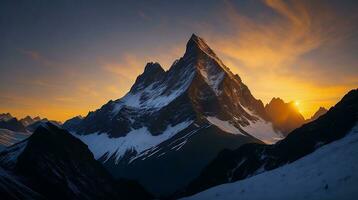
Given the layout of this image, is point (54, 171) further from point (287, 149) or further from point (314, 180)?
point (314, 180)

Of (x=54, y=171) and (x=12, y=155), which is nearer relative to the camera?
(x=54, y=171)

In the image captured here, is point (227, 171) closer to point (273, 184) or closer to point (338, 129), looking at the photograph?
point (338, 129)

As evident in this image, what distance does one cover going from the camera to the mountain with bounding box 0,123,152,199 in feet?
345

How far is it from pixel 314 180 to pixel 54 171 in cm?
8814

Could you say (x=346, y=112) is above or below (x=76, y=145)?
below

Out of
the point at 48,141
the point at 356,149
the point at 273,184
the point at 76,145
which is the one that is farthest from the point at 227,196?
the point at 76,145

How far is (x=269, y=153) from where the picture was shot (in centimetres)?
12062

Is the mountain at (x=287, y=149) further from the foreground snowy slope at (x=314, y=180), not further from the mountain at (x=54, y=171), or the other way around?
the mountain at (x=54, y=171)

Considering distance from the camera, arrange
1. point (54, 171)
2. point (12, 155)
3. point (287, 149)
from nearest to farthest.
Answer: point (287, 149) < point (54, 171) < point (12, 155)

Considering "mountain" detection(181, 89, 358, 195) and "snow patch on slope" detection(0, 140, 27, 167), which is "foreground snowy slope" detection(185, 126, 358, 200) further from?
"snow patch on slope" detection(0, 140, 27, 167)

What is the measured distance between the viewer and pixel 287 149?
110812 millimetres

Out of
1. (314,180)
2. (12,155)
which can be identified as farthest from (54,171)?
(314,180)

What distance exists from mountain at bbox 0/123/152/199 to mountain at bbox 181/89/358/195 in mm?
36689

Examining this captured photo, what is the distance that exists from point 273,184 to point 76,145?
330ft
